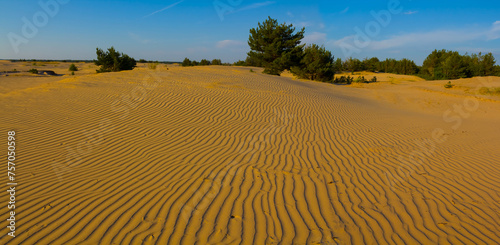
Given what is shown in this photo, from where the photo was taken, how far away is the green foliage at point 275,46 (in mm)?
26945

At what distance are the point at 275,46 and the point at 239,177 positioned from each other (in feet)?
82.4

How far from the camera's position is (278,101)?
1130 cm

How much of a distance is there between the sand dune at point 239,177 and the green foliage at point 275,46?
61.2 feet

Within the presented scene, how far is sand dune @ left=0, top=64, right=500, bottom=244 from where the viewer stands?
2941 mm

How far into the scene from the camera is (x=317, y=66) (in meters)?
23.4

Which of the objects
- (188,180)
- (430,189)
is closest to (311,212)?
(188,180)

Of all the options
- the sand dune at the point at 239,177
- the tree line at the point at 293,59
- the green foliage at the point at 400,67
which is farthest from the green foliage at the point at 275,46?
the green foliage at the point at 400,67

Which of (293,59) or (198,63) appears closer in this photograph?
(293,59)

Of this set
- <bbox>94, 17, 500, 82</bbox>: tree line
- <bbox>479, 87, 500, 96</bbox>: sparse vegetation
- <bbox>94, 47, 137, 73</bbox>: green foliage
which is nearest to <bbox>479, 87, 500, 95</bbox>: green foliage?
<bbox>479, 87, 500, 96</bbox>: sparse vegetation

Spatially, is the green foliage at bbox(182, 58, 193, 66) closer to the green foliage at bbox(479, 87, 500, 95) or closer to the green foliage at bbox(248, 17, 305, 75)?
the green foliage at bbox(248, 17, 305, 75)

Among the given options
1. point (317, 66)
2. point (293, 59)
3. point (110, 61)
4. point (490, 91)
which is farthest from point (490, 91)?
point (110, 61)

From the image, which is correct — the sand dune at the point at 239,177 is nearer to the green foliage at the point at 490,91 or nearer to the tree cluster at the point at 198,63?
the green foliage at the point at 490,91

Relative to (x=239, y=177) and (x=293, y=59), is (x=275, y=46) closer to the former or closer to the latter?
(x=293, y=59)

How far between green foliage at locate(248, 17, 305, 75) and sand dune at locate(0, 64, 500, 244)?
734 inches
